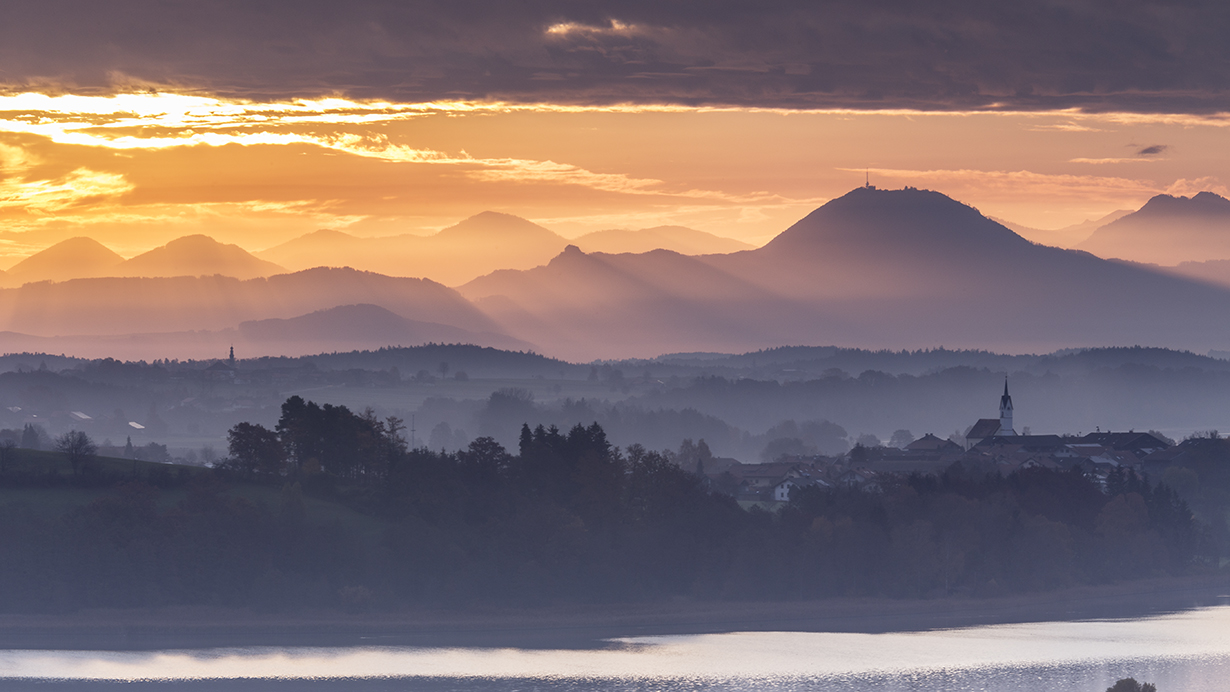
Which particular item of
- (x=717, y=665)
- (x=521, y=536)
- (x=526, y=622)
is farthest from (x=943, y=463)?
(x=717, y=665)

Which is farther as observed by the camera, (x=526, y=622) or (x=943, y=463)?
(x=943, y=463)

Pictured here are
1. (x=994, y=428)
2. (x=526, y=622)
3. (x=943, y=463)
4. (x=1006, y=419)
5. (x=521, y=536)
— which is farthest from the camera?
(x=1006, y=419)

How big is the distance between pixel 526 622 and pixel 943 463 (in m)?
64.8

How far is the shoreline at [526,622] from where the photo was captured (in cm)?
7594

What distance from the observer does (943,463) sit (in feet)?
451

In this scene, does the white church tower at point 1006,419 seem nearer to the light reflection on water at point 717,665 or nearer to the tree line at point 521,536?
the tree line at point 521,536

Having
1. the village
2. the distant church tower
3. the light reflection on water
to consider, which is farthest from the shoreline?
the distant church tower

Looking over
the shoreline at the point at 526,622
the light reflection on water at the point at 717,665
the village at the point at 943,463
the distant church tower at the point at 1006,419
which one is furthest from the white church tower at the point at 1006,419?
the light reflection on water at the point at 717,665

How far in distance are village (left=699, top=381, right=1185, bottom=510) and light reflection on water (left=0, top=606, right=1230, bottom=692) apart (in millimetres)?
31608

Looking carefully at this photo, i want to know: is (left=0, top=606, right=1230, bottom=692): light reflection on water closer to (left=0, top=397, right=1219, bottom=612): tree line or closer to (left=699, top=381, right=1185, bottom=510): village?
(left=0, top=397, right=1219, bottom=612): tree line

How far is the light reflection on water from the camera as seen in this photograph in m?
63.9

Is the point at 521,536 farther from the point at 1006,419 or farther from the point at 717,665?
the point at 1006,419

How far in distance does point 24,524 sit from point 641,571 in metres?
32.5

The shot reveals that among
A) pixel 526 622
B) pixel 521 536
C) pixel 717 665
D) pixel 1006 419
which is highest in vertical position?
pixel 1006 419
